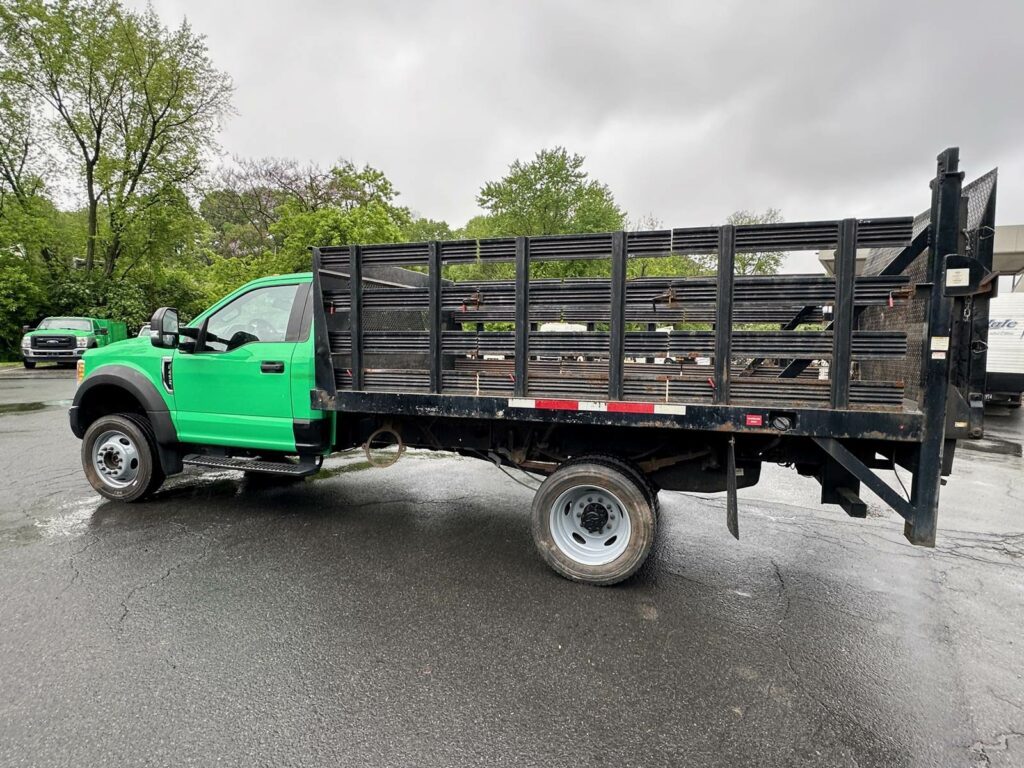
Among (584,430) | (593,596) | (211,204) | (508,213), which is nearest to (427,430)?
(584,430)

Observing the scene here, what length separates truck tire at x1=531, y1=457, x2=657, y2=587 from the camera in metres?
3.74

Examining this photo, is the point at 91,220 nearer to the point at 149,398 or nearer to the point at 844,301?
the point at 149,398

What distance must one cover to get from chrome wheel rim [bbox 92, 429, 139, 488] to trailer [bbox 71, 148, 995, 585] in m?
0.27

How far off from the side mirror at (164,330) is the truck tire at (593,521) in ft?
11.8

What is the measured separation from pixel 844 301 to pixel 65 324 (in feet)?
85.8

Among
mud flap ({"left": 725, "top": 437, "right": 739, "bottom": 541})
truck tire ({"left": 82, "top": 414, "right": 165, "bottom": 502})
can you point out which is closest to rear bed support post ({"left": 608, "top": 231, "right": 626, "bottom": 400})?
mud flap ({"left": 725, "top": 437, "right": 739, "bottom": 541})

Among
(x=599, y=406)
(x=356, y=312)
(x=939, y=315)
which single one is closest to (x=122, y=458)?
(x=356, y=312)

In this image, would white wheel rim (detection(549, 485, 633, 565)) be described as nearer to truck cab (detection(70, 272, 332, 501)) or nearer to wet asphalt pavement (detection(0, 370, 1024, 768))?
wet asphalt pavement (detection(0, 370, 1024, 768))

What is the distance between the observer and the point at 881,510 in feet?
18.7

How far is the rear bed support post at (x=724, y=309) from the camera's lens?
131 inches

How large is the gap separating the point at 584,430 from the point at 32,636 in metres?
3.64

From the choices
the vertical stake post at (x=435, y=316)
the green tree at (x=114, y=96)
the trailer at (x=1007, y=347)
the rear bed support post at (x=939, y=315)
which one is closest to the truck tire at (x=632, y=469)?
the vertical stake post at (x=435, y=316)

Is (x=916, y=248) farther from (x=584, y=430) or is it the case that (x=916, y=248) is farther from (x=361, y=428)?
(x=361, y=428)

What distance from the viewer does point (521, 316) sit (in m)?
3.76
